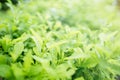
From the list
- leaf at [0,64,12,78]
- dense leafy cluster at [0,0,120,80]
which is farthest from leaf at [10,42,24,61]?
leaf at [0,64,12,78]

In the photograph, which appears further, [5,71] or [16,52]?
[16,52]

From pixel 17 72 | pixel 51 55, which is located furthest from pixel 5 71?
pixel 51 55

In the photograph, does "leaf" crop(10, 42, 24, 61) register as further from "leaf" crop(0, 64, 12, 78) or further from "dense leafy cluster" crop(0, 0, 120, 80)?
"leaf" crop(0, 64, 12, 78)

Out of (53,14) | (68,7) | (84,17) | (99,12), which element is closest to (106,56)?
(53,14)

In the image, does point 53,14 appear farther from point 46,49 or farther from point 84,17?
point 46,49

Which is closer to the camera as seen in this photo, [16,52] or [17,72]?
[17,72]

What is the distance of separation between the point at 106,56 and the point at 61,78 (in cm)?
52

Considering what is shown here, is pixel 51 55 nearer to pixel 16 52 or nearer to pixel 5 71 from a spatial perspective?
pixel 16 52

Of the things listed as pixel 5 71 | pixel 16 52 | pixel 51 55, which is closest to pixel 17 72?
pixel 5 71

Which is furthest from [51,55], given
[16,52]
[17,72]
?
[17,72]

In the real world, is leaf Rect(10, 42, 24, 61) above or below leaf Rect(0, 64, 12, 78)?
above

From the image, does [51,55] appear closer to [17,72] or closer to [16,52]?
[16,52]

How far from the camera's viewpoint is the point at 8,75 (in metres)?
1.43

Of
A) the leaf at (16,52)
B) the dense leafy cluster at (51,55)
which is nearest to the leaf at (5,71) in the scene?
the dense leafy cluster at (51,55)
